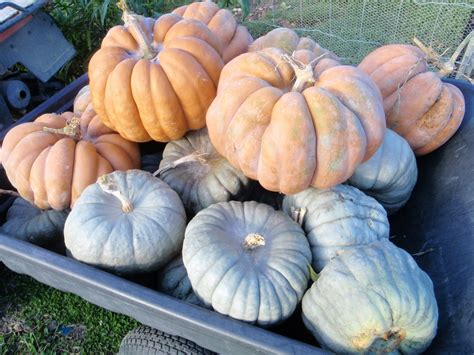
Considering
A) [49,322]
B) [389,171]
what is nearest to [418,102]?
[389,171]

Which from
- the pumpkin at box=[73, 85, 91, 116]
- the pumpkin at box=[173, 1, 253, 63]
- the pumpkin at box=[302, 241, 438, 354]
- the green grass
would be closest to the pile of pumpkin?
the pumpkin at box=[302, 241, 438, 354]

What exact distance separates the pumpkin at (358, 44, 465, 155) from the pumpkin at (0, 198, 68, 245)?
5.98 feet

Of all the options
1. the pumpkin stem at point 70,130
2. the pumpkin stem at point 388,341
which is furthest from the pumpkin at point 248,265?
the pumpkin stem at point 70,130

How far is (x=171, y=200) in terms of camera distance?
79.8 inches

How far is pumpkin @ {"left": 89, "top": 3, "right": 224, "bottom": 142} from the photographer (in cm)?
215

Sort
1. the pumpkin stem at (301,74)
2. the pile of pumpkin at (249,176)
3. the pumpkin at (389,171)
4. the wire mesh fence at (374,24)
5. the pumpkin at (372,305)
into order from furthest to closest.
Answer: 1. the wire mesh fence at (374,24)
2. the pumpkin at (389,171)
3. the pumpkin stem at (301,74)
4. the pile of pumpkin at (249,176)
5. the pumpkin at (372,305)

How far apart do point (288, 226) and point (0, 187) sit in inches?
66.9

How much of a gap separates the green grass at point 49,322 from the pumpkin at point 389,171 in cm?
169

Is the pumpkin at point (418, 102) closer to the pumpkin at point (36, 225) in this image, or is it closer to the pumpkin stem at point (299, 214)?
the pumpkin stem at point (299, 214)

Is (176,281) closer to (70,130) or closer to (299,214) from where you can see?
(299,214)

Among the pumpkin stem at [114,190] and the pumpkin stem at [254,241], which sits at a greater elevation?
the pumpkin stem at [114,190]

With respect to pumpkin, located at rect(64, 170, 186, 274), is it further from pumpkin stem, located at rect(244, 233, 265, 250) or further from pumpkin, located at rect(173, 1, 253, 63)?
pumpkin, located at rect(173, 1, 253, 63)

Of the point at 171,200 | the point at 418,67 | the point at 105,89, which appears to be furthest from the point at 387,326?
the point at 105,89

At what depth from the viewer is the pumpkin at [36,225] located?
2340 mm
